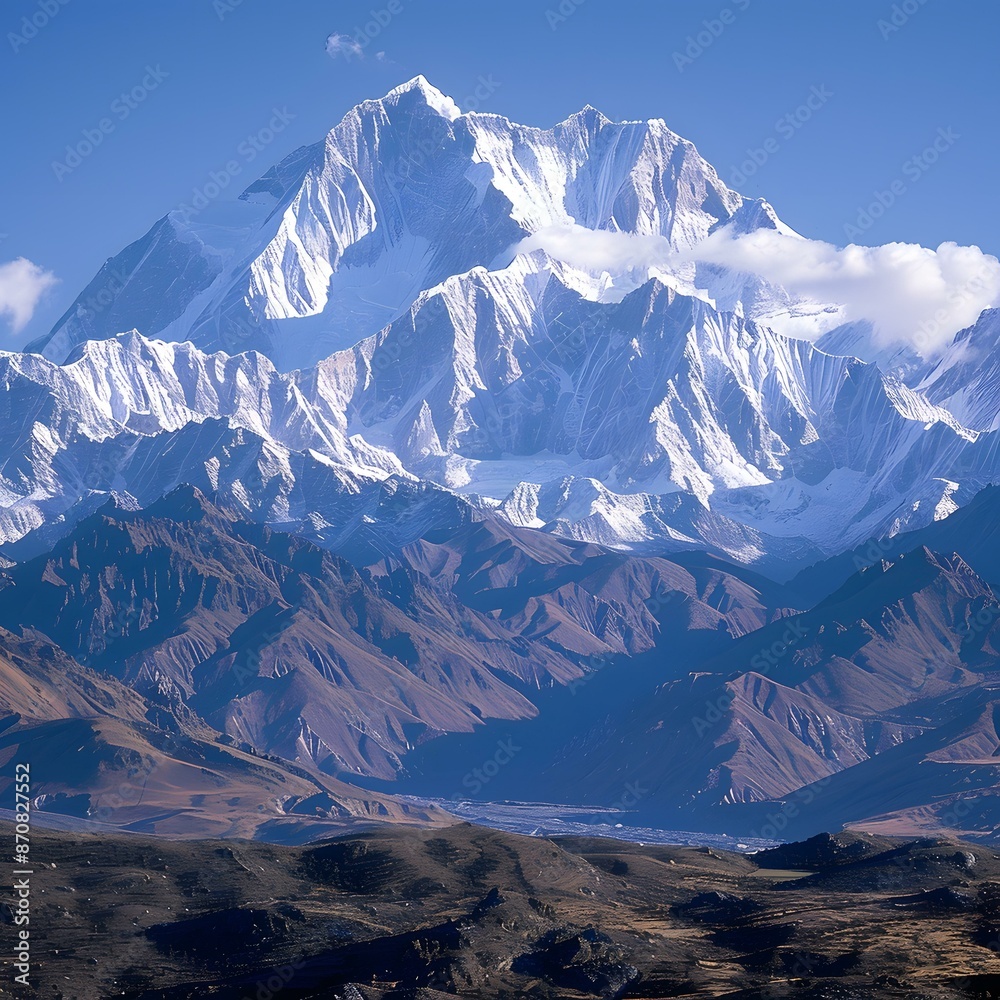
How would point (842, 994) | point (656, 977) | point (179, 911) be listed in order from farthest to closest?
point (179, 911) < point (656, 977) < point (842, 994)

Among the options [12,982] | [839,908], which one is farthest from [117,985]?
[839,908]

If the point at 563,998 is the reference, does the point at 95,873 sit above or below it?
above

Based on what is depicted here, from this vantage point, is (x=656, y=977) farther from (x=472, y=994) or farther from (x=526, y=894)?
(x=526, y=894)

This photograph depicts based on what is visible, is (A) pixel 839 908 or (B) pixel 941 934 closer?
(B) pixel 941 934

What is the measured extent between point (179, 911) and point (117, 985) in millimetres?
21885

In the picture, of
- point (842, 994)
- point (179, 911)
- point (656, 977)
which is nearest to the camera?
point (842, 994)

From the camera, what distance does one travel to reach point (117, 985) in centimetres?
16712

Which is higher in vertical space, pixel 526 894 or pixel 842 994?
pixel 526 894

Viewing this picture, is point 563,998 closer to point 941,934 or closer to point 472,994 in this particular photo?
point 472,994

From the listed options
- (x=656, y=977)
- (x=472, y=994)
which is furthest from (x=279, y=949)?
(x=656, y=977)

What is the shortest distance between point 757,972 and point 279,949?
41.6m

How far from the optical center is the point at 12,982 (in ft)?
536

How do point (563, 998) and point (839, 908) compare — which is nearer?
point (563, 998)

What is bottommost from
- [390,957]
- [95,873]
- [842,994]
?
[842,994]
